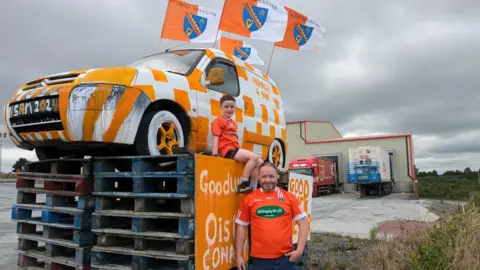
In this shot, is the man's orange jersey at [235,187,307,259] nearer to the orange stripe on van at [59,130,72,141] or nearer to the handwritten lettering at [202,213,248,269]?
the handwritten lettering at [202,213,248,269]

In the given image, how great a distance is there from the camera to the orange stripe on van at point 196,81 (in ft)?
15.3

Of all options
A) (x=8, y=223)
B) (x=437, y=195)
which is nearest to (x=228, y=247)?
(x=8, y=223)

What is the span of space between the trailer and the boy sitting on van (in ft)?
0.31

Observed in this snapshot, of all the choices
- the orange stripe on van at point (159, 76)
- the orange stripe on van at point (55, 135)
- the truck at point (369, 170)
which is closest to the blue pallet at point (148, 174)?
the orange stripe on van at point (55, 135)

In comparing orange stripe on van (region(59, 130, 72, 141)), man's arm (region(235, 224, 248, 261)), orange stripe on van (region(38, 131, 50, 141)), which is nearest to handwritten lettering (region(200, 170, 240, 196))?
man's arm (region(235, 224, 248, 261))

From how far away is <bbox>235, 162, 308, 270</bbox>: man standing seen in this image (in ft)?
11.3

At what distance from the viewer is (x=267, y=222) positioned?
3465 millimetres

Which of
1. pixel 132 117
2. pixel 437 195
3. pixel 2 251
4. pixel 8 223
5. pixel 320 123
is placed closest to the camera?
pixel 132 117

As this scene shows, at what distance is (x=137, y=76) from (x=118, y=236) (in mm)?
1565

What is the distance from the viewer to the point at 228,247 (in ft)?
11.5

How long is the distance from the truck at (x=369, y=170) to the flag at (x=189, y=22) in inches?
724

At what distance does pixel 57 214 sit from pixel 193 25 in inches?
368

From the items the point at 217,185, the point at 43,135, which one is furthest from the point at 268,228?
the point at 43,135

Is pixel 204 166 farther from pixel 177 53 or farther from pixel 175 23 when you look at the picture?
pixel 175 23
